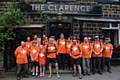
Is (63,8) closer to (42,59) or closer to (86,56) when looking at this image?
(86,56)

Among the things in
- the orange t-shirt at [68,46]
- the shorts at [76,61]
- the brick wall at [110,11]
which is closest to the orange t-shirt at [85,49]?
the shorts at [76,61]

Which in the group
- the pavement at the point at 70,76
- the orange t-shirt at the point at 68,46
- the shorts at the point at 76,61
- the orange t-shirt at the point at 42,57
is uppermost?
the orange t-shirt at the point at 68,46

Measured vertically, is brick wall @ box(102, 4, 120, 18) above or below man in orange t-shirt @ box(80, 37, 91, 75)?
above

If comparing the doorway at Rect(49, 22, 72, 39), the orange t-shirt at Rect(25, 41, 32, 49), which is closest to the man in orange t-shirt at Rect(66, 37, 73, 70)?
the orange t-shirt at Rect(25, 41, 32, 49)

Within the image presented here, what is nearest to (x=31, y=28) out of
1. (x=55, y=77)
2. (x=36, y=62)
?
(x=36, y=62)

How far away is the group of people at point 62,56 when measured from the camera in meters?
17.2

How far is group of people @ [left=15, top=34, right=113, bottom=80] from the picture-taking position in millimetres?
17234

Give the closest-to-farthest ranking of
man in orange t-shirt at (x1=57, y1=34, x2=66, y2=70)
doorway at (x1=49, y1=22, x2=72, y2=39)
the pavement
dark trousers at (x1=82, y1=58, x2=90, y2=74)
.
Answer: the pavement < dark trousers at (x1=82, y1=58, x2=90, y2=74) < man in orange t-shirt at (x1=57, y1=34, x2=66, y2=70) < doorway at (x1=49, y1=22, x2=72, y2=39)

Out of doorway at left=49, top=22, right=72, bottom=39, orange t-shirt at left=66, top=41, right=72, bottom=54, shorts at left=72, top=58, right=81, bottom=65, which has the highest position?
doorway at left=49, top=22, right=72, bottom=39

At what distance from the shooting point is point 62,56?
59.7 ft

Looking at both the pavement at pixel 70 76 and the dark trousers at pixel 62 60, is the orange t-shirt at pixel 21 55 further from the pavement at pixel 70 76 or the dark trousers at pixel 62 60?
the dark trousers at pixel 62 60

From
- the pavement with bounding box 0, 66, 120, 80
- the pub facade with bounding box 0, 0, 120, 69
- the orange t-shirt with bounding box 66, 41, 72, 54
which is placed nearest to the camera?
the pavement with bounding box 0, 66, 120, 80

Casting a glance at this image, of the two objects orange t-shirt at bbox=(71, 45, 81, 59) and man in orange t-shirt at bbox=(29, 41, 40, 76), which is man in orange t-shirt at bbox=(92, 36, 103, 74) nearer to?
orange t-shirt at bbox=(71, 45, 81, 59)

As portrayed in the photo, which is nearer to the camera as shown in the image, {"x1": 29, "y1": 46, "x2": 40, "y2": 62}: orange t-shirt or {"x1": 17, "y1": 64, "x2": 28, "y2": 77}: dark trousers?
{"x1": 17, "y1": 64, "x2": 28, "y2": 77}: dark trousers
